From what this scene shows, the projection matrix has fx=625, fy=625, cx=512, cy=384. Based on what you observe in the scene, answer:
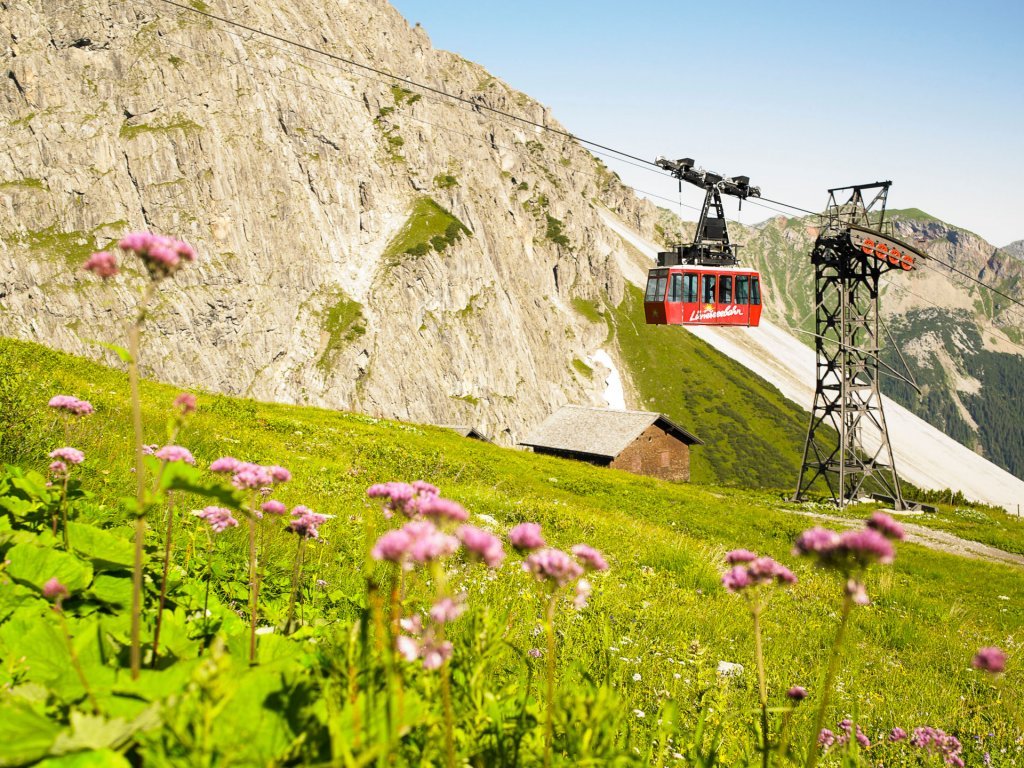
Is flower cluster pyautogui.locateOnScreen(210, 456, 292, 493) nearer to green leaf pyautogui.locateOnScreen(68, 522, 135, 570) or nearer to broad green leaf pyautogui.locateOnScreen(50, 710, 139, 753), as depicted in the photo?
green leaf pyautogui.locateOnScreen(68, 522, 135, 570)

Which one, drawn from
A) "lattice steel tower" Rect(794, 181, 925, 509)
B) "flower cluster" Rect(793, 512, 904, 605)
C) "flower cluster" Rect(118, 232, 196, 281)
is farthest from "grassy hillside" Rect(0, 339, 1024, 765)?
"lattice steel tower" Rect(794, 181, 925, 509)

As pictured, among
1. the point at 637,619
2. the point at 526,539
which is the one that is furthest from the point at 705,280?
the point at 526,539

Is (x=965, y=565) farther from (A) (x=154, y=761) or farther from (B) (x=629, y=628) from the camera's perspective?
(A) (x=154, y=761)

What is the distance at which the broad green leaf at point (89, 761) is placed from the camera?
1827 millimetres

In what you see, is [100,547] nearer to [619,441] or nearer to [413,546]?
[413,546]

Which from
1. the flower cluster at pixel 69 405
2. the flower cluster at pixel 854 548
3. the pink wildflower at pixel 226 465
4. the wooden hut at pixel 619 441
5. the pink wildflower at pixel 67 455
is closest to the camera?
the flower cluster at pixel 854 548

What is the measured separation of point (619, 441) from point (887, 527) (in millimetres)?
65332

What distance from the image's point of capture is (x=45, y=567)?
341 cm

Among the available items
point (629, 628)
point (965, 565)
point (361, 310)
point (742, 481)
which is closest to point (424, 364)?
point (361, 310)

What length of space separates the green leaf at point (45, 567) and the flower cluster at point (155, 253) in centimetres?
178

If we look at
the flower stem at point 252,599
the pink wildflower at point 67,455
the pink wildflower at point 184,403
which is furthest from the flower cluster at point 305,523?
the pink wildflower at point 67,455

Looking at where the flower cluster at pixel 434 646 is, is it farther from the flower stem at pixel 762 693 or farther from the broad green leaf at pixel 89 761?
the flower stem at pixel 762 693

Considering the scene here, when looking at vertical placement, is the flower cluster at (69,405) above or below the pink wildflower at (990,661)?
above

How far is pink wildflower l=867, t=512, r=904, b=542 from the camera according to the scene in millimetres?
2635
